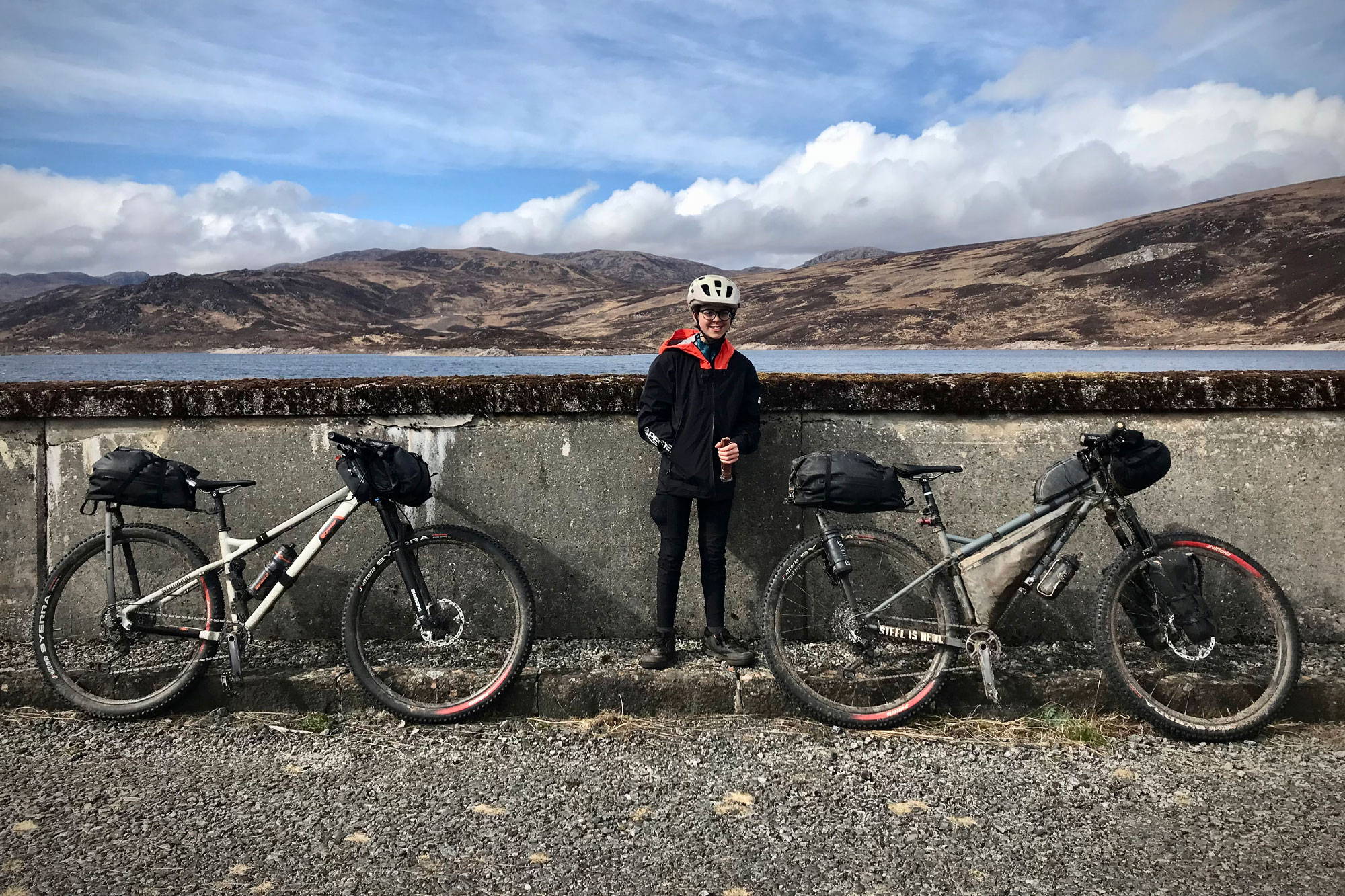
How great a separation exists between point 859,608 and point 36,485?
14.6 feet

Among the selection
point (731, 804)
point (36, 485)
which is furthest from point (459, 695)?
point (36, 485)

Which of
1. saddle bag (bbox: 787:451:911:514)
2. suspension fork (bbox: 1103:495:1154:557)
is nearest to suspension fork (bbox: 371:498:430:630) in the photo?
saddle bag (bbox: 787:451:911:514)

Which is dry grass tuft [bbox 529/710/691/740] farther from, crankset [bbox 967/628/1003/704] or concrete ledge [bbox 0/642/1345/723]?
crankset [bbox 967/628/1003/704]

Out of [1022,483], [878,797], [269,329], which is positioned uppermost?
[269,329]

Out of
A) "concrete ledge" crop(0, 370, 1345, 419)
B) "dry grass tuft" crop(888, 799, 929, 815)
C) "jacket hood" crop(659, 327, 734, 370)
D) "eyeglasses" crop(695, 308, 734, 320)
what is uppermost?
"eyeglasses" crop(695, 308, 734, 320)

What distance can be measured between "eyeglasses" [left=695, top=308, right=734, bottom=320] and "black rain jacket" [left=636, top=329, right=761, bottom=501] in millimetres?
133

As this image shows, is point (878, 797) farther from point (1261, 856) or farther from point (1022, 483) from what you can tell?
point (1022, 483)

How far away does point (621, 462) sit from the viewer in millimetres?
4516

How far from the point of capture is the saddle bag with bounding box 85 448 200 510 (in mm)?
4051

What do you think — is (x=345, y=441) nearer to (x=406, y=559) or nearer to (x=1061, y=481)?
(x=406, y=559)

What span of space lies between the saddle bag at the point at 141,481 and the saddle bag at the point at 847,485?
2941mm

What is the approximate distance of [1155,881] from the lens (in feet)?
8.60

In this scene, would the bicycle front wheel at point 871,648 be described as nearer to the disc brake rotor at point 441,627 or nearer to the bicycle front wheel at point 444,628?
the bicycle front wheel at point 444,628

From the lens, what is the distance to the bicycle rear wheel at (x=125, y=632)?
13.3 feet
